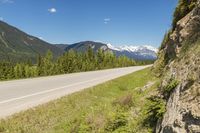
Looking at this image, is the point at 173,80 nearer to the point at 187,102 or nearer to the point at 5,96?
the point at 187,102

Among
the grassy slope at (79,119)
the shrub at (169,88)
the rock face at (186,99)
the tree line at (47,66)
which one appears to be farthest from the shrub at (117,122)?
the tree line at (47,66)

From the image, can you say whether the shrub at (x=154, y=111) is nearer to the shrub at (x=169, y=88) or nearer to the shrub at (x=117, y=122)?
the shrub at (x=169, y=88)

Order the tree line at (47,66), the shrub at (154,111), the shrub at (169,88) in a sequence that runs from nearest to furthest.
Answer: the shrub at (154,111), the shrub at (169,88), the tree line at (47,66)

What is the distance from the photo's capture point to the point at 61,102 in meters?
16.2

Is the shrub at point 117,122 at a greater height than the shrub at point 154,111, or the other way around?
the shrub at point 154,111

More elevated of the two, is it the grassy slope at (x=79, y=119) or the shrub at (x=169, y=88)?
the shrub at (x=169, y=88)

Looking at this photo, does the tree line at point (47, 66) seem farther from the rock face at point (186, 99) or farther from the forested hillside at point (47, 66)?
the rock face at point (186, 99)

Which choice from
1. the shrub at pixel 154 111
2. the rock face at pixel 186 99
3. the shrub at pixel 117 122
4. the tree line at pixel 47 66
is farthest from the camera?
the tree line at pixel 47 66

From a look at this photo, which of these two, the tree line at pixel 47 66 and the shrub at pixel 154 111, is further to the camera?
the tree line at pixel 47 66

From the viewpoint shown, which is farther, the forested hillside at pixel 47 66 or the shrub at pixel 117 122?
the forested hillside at pixel 47 66

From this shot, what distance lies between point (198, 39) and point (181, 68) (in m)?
1.07

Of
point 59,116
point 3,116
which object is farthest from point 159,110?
point 3,116

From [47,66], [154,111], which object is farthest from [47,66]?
[154,111]

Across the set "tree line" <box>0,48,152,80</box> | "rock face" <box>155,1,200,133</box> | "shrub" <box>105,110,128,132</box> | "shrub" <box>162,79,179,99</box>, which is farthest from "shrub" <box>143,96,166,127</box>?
"tree line" <box>0,48,152,80</box>
